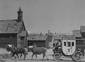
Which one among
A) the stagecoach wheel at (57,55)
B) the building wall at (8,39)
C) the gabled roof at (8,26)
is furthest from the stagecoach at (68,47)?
the gabled roof at (8,26)

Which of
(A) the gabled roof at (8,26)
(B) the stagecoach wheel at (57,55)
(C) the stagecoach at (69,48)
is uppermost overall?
(A) the gabled roof at (8,26)

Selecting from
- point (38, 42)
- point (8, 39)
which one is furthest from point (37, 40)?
point (8, 39)

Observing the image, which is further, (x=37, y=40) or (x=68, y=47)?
(x=37, y=40)

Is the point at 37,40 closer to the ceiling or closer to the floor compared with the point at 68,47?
closer to the floor

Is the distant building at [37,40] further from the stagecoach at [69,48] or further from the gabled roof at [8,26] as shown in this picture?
the stagecoach at [69,48]

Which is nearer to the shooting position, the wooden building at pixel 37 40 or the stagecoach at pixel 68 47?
the stagecoach at pixel 68 47

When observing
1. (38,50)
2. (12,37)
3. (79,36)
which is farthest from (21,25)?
(38,50)

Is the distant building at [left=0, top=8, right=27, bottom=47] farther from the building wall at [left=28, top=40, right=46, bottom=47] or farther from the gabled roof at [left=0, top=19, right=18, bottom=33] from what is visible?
the building wall at [left=28, top=40, right=46, bottom=47]

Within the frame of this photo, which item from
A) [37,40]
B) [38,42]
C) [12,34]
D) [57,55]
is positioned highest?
[12,34]

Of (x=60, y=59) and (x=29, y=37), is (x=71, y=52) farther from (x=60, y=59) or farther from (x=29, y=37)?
(x=29, y=37)

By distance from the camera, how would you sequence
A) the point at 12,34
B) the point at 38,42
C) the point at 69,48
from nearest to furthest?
the point at 69,48, the point at 12,34, the point at 38,42

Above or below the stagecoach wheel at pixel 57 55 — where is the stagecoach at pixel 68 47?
above

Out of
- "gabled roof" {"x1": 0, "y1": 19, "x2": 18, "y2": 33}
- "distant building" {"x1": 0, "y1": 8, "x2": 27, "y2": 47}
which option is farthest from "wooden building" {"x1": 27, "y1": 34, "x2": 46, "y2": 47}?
"gabled roof" {"x1": 0, "y1": 19, "x2": 18, "y2": 33}

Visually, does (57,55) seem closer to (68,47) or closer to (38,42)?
(68,47)
